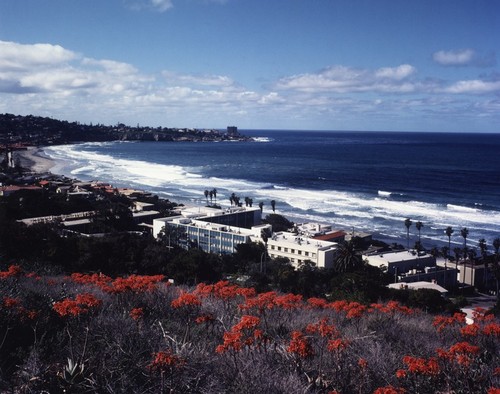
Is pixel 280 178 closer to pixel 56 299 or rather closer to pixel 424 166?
pixel 424 166

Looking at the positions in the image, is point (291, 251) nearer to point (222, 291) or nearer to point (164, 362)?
point (222, 291)

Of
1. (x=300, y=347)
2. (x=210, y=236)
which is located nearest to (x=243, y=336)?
(x=300, y=347)

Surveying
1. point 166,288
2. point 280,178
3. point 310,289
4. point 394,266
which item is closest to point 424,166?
point 280,178

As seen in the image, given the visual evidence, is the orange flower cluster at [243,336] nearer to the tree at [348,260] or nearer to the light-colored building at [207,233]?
the tree at [348,260]

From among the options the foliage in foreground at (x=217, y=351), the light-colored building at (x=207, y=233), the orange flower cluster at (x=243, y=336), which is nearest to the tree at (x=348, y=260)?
the light-colored building at (x=207, y=233)

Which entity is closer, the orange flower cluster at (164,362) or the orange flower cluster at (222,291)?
the orange flower cluster at (164,362)

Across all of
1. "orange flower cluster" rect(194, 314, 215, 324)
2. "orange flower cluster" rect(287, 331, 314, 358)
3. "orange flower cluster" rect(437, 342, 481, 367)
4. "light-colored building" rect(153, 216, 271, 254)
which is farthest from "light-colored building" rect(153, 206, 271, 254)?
"orange flower cluster" rect(287, 331, 314, 358)
